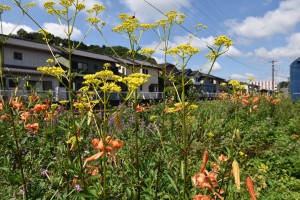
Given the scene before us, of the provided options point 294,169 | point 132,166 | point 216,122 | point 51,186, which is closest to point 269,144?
point 216,122

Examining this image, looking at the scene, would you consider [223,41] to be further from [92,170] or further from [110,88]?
[92,170]

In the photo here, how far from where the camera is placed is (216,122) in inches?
243

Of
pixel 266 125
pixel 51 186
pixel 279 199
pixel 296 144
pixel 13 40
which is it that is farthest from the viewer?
pixel 13 40

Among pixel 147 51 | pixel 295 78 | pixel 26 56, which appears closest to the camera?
pixel 147 51

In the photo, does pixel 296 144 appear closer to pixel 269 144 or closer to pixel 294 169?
pixel 269 144

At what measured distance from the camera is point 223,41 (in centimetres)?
190

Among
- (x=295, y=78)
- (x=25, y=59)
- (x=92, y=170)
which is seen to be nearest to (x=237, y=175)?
(x=92, y=170)

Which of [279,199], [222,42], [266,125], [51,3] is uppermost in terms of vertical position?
[51,3]

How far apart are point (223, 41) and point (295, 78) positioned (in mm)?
18820

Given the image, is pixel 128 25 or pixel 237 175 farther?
pixel 128 25

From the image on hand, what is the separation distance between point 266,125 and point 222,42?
560cm

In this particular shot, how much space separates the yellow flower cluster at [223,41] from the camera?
1.89m

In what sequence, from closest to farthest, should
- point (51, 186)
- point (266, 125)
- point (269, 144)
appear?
point (51, 186) → point (269, 144) → point (266, 125)

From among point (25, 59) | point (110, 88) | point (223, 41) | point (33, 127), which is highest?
point (25, 59)
